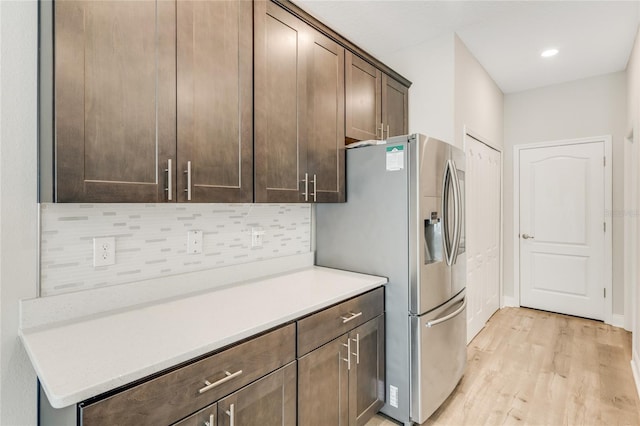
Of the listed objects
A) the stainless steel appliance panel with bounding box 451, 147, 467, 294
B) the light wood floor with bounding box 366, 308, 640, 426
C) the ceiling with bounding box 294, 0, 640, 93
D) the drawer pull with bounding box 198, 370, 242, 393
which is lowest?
the light wood floor with bounding box 366, 308, 640, 426

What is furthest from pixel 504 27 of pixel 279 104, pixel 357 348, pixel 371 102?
pixel 357 348

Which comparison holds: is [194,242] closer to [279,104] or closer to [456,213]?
[279,104]

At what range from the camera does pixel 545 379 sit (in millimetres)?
2494

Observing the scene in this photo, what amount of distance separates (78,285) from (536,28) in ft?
11.6

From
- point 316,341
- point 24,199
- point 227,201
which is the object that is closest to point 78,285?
point 24,199

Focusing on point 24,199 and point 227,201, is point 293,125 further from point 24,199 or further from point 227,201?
point 24,199

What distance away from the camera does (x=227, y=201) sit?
1.51 meters

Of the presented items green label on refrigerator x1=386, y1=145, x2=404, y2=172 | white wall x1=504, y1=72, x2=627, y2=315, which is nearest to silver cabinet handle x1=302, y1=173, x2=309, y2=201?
green label on refrigerator x1=386, y1=145, x2=404, y2=172

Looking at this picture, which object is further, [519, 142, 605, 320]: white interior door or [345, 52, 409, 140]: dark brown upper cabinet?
[519, 142, 605, 320]: white interior door

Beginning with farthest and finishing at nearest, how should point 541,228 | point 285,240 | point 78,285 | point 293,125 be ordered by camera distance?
point 541,228
point 285,240
point 293,125
point 78,285

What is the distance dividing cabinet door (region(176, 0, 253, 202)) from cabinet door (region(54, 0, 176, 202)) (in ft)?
0.19

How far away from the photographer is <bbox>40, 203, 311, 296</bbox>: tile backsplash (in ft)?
4.28

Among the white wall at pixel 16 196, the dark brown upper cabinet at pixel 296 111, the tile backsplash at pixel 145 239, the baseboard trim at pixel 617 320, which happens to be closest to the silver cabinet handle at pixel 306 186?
the dark brown upper cabinet at pixel 296 111

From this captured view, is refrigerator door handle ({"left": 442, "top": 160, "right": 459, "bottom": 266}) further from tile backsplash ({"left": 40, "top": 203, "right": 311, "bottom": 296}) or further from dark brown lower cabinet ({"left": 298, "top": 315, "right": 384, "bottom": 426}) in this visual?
tile backsplash ({"left": 40, "top": 203, "right": 311, "bottom": 296})
